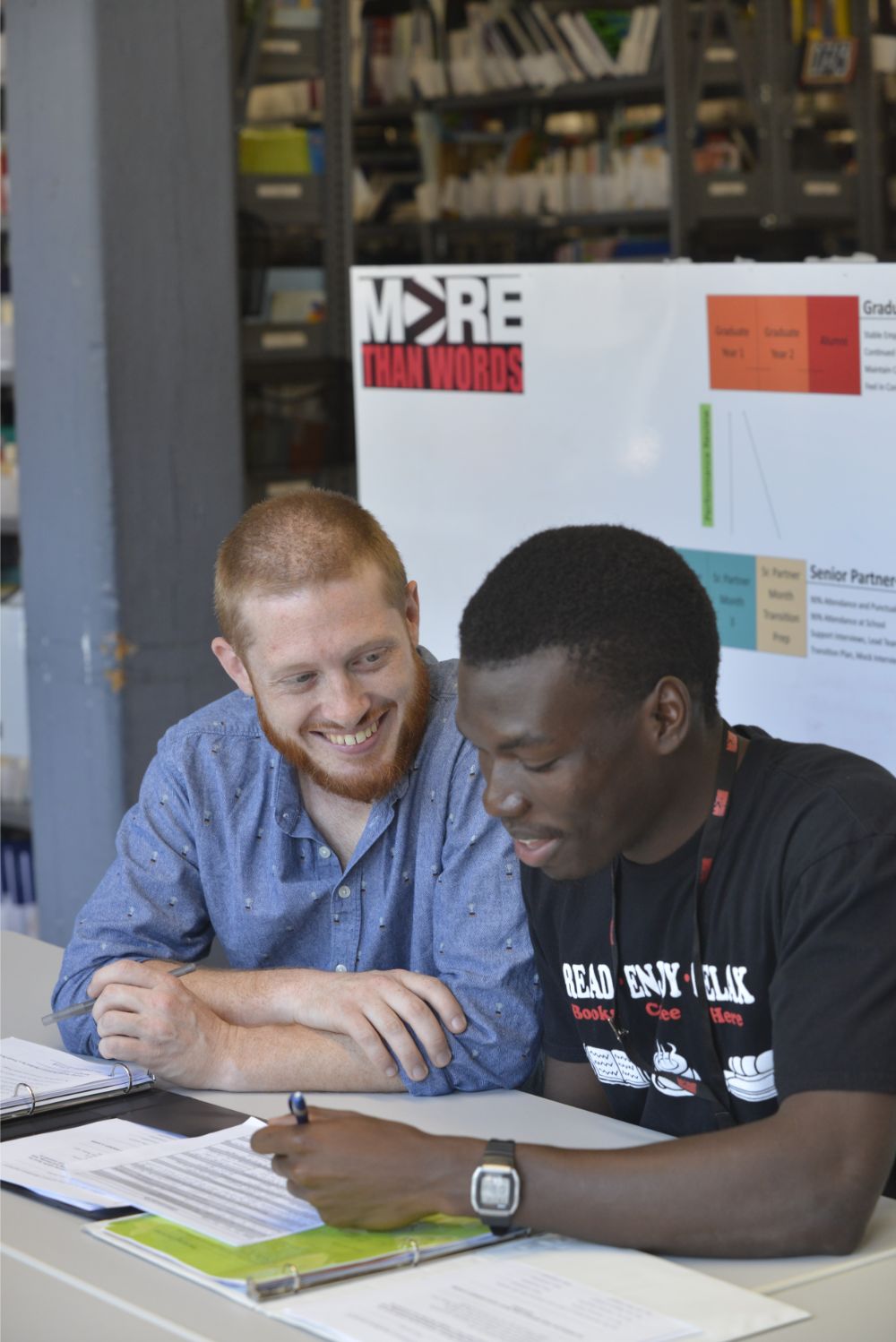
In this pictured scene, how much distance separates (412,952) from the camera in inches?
84.2

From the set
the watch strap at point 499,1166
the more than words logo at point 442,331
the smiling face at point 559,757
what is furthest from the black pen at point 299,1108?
the more than words logo at point 442,331

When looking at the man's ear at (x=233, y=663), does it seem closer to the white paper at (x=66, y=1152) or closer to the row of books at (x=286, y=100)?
the white paper at (x=66, y=1152)

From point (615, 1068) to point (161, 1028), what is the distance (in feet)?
1.56

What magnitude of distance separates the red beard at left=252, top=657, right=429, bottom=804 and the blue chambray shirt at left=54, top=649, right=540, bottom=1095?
0.9 inches

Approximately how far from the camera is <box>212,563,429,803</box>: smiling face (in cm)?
204

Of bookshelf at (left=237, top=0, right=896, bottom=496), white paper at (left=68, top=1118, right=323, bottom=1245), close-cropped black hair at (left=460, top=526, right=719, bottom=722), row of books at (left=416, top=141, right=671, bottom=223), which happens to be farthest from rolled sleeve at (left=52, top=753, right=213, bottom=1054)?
row of books at (left=416, top=141, right=671, bottom=223)

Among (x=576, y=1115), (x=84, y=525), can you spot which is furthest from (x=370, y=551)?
(x=84, y=525)

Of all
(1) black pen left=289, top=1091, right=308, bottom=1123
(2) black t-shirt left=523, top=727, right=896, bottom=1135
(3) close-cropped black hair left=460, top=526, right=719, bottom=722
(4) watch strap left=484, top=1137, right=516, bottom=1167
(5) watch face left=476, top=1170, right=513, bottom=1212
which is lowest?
(5) watch face left=476, top=1170, right=513, bottom=1212

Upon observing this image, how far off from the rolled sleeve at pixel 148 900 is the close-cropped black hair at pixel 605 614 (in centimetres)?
66

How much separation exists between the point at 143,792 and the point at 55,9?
2.32 m

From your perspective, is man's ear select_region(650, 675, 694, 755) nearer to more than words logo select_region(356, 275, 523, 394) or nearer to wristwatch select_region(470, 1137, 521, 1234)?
wristwatch select_region(470, 1137, 521, 1234)

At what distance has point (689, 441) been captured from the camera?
3131 mm

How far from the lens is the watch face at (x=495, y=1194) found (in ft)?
4.78

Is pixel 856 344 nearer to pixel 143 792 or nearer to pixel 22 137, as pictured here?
pixel 143 792
